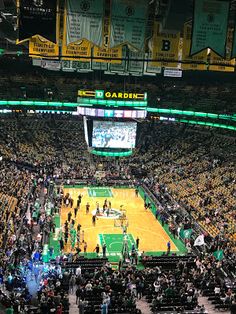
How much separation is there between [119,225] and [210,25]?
53.1ft

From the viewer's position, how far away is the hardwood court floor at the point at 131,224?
24.8m

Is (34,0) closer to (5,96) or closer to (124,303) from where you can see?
(124,303)

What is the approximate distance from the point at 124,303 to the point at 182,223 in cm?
1172

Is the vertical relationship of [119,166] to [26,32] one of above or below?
below

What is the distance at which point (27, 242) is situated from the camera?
22078 millimetres

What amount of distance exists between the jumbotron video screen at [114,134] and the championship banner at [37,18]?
2722cm

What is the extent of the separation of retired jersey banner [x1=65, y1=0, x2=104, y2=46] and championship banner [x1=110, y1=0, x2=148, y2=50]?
43 cm

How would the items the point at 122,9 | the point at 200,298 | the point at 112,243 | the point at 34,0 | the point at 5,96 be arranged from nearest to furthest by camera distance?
1. the point at 34,0
2. the point at 122,9
3. the point at 200,298
4. the point at 112,243
5. the point at 5,96

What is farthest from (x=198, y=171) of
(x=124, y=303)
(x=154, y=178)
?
(x=124, y=303)

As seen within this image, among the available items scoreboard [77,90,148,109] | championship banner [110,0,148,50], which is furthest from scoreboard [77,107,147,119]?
championship banner [110,0,148,50]

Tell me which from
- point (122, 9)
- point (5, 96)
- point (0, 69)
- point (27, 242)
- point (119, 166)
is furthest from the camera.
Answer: point (0, 69)

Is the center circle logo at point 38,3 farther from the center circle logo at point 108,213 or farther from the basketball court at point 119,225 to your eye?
the center circle logo at point 108,213

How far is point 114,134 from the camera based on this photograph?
41469mm

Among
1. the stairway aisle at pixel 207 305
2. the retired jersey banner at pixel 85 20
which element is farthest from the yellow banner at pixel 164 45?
the stairway aisle at pixel 207 305
